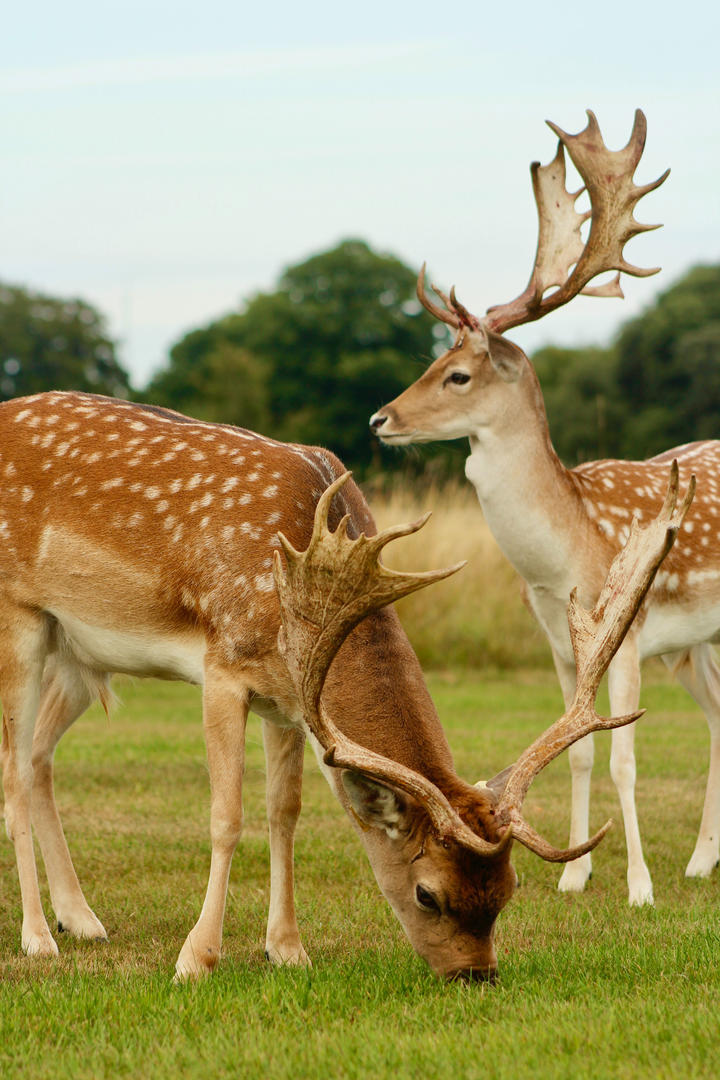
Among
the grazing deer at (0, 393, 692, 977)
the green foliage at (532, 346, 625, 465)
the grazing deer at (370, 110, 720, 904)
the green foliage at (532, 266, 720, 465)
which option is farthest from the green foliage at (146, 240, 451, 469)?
the grazing deer at (0, 393, 692, 977)

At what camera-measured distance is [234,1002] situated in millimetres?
4160

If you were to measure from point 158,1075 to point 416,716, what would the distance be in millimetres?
1531

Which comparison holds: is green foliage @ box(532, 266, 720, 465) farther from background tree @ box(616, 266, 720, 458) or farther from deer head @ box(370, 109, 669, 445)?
deer head @ box(370, 109, 669, 445)

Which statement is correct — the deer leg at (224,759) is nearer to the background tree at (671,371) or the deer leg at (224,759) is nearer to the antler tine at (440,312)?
the antler tine at (440,312)

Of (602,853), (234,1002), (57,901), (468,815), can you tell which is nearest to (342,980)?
(234,1002)

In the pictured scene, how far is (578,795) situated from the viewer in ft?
21.5

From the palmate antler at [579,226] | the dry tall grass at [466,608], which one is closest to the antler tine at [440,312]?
the palmate antler at [579,226]

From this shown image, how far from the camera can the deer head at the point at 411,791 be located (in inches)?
164

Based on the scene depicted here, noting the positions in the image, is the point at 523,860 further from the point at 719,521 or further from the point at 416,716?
the point at 416,716

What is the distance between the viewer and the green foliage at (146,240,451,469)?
47750 mm

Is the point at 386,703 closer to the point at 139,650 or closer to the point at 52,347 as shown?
the point at 139,650

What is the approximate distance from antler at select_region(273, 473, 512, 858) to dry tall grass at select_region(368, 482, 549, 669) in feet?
32.4

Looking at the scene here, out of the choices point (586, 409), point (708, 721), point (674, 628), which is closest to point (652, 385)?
point (586, 409)

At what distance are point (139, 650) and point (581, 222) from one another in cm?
364
